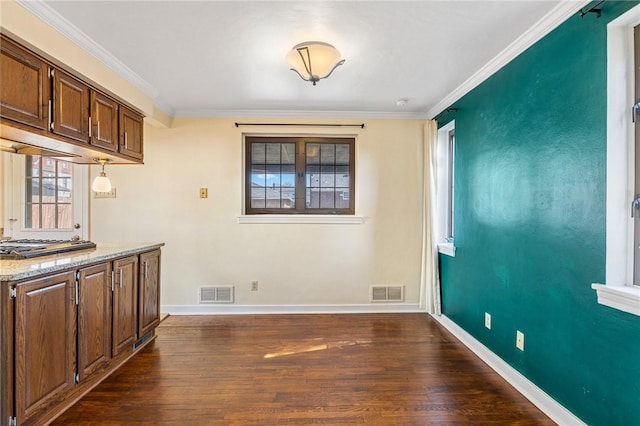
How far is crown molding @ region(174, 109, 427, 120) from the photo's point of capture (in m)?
3.74

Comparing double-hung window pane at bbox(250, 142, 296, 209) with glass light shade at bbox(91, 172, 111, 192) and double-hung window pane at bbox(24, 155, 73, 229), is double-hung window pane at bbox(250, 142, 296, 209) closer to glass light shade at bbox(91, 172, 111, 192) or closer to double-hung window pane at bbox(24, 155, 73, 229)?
glass light shade at bbox(91, 172, 111, 192)

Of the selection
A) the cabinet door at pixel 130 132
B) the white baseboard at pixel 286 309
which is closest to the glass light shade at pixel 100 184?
the cabinet door at pixel 130 132

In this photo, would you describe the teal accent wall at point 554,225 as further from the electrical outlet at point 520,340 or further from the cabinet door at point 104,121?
the cabinet door at point 104,121

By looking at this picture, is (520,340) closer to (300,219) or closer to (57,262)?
(300,219)

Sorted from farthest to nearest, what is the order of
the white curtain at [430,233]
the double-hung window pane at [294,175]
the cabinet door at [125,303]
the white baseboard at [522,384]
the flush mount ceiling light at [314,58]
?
the double-hung window pane at [294,175] → the white curtain at [430,233] → the cabinet door at [125,303] → the flush mount ceiling light at [314,58] → the white baseboard at [522,384]

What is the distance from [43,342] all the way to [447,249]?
3.29 m

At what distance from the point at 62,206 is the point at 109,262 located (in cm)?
206

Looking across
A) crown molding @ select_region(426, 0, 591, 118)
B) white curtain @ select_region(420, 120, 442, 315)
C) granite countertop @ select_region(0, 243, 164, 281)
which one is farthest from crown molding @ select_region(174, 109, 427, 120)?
granite countertop @ select_region(0, 243, 164, 281)

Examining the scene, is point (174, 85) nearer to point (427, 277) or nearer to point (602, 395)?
point (427, 277)

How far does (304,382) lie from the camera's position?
228 centimetres

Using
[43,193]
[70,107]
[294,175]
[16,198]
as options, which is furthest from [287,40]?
[16,198]

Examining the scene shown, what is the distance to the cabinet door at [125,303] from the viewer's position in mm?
2381

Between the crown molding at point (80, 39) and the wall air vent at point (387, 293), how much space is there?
3.23 m

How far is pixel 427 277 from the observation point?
12.0 feet
